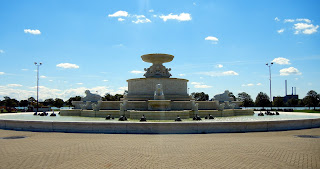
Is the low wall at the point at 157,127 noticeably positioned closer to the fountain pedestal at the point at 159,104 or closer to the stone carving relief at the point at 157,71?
the fountain pedestal at the point at 159,104

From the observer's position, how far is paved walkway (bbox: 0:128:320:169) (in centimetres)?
668

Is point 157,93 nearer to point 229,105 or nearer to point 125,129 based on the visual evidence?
point 229,105

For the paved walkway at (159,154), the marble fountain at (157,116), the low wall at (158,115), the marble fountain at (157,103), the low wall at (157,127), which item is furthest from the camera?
the marble fountain at (157,103)

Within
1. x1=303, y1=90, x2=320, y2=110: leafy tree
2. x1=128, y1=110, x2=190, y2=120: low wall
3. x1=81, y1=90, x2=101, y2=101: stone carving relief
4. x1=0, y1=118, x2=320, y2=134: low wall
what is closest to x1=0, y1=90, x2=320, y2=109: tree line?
x1=303, y1=90, x2=320, y2=110: leafy tree

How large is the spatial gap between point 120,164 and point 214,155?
110 inches

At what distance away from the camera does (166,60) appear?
Answer: 3086cm

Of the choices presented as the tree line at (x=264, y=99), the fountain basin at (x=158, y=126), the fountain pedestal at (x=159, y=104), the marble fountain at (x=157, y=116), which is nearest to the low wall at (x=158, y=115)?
the marble fountain at (x=157, y=116)

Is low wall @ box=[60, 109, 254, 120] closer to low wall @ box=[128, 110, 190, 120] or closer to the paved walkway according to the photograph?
low wall @ box=[128, 110, 190, 120]

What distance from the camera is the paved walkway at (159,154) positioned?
6.68 metres

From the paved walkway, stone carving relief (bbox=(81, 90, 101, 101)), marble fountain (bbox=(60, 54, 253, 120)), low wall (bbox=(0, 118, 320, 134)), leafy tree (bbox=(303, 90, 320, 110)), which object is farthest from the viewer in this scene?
leafy tree (bbox=(303, 90, 320, 110))

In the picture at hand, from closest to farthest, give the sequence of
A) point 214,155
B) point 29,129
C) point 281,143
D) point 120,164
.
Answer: point 120,164
point 214,155
point 281,143
point 29,129

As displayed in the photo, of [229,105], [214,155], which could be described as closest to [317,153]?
[214,155]

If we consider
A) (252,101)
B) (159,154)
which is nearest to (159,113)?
(159,154)

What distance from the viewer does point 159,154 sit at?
7793mm
